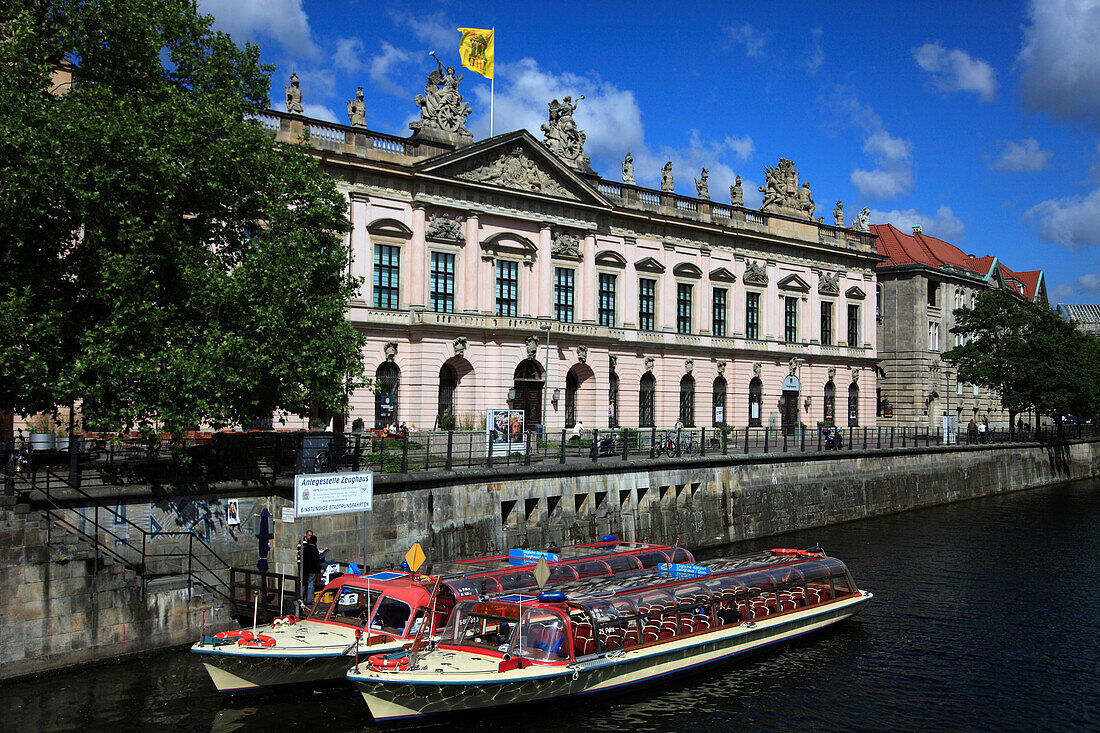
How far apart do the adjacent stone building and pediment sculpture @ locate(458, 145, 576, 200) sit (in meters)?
32.9

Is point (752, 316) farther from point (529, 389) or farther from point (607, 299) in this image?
point (529, 389)

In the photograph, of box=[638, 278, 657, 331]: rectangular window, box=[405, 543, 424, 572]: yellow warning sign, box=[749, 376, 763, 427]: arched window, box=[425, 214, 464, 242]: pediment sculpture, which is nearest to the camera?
box=[405, 543, 424, 572]: yellow warning sign

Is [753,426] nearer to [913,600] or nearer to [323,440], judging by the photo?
[913,600]

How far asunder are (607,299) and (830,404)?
19455 mm

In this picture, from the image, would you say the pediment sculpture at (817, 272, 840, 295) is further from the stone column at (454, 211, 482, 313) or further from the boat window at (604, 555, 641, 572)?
→ the boat window at (604, 555, 641, 572)

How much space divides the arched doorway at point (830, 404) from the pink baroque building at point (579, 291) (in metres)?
0.11

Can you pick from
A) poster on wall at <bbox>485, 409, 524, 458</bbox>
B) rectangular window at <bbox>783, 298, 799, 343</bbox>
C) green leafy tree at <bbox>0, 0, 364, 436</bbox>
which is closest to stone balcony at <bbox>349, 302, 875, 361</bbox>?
rectangular window at <bbox>783, 298, 799, 343</bbox>

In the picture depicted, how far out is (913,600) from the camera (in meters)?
25.5

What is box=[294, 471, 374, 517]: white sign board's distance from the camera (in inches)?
786

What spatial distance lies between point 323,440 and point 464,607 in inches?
349

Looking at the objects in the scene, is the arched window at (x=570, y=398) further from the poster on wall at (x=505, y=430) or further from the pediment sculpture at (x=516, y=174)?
the poster on wall at (x=505, y=430)

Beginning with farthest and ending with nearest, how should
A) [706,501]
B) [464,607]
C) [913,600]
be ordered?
[706,501] < [913,600] < [464,607]

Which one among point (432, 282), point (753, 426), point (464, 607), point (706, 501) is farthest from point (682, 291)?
point (464, 607)

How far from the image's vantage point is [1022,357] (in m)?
57.5
